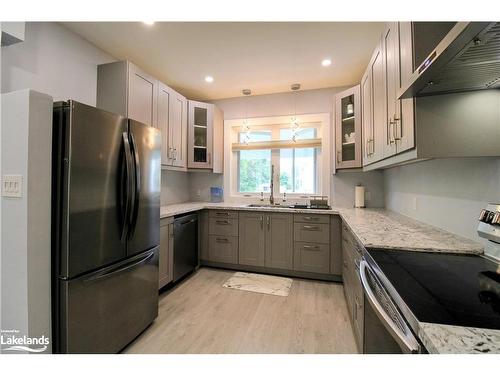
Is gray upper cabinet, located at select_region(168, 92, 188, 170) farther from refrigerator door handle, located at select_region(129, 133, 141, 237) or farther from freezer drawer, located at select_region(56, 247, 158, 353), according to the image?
freezer drawer, located at select_region(56, 247, 158, 353)

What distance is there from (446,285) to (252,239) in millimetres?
2338

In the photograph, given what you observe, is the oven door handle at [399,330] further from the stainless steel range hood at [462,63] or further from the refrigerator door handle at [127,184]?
the refrigerator door handle at [127,184]

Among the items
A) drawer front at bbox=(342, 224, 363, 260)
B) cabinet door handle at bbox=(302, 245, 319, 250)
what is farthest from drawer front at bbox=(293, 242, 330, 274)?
drawer front at bbox=(342, 224, 363, 260)

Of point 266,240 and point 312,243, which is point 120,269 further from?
point 312,243

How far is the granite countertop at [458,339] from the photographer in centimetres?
50

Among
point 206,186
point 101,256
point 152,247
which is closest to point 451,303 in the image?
point 101,256

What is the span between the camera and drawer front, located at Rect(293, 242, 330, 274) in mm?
2738

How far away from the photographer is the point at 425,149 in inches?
46.9

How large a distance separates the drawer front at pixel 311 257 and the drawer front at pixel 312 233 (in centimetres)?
6

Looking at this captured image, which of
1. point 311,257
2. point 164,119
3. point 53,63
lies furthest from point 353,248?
point 53,63

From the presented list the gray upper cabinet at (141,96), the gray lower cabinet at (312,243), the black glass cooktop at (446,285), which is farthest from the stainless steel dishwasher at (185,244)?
the black glass cooktop at (446,285)

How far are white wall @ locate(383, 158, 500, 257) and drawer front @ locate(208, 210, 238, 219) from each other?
204cm

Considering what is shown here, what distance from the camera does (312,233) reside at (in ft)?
9.15
